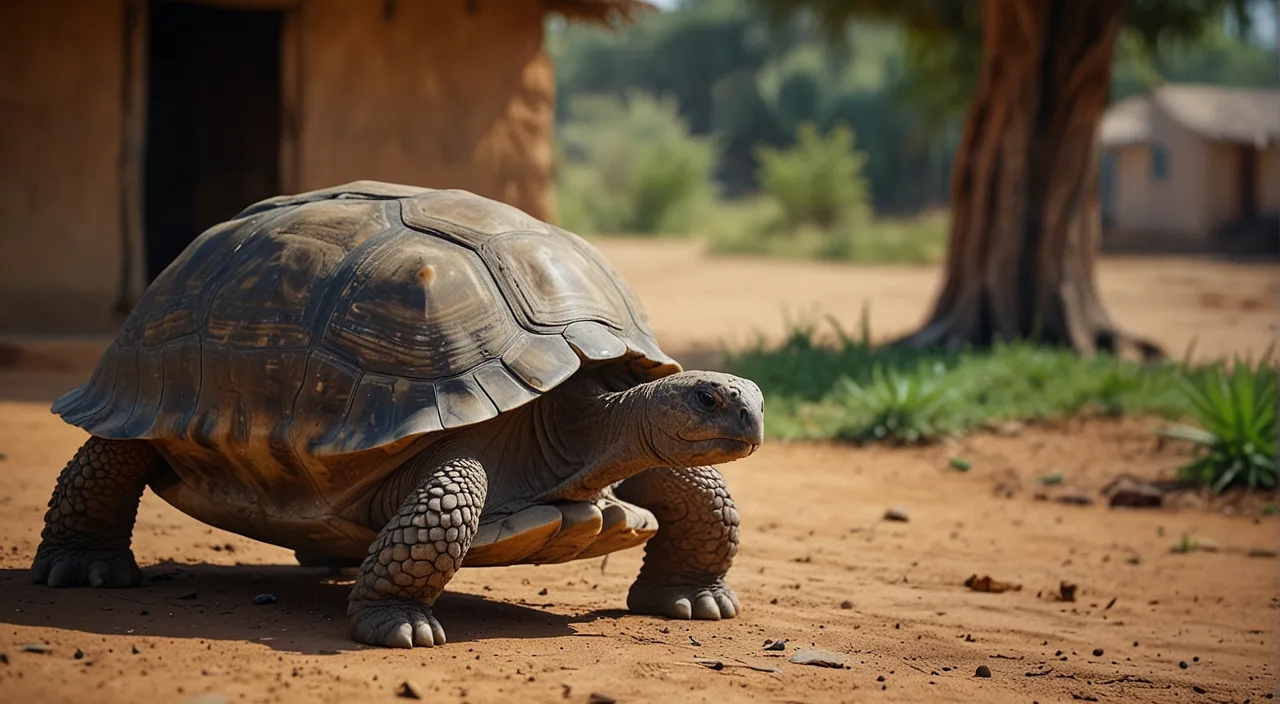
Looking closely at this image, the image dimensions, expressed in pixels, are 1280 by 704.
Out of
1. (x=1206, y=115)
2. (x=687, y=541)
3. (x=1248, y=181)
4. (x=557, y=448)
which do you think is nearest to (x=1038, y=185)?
(x=687, y=541)

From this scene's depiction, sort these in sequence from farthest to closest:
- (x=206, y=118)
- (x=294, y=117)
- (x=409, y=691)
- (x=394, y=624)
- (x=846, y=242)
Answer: (x=846, y=242) → (x=206, y=118) → (x=294, y=117) → (x=394, y=624) → (x=409, y=691)

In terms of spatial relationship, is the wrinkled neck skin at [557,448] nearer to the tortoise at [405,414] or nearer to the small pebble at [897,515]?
the tortoise at [405,414]

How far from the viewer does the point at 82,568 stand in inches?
169

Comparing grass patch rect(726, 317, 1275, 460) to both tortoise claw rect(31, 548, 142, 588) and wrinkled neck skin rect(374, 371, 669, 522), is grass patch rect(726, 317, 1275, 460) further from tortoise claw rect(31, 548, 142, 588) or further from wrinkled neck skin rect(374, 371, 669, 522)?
tortoise claw rect(31, 548, 142, 588)

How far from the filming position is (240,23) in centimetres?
1285

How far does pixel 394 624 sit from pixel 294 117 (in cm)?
697

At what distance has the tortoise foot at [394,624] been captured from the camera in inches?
143

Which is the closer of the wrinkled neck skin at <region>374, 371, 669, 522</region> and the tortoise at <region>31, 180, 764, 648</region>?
the tortoise at <region>31, 180, 764, 648</region>

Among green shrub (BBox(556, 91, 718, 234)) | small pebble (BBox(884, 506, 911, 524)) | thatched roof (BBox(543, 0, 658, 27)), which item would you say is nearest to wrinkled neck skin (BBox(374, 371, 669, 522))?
small pebble (BBox(884, 506, 911, 524))

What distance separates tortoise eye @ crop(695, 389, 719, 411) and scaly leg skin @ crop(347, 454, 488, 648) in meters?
0.68

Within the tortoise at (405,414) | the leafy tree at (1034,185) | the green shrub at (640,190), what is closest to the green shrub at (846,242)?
the green shrub at (640,190)

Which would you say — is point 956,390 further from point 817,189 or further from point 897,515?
point 817,189

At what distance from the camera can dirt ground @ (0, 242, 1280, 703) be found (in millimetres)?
3363

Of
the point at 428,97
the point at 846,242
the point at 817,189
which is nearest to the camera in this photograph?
the point at 428,97
